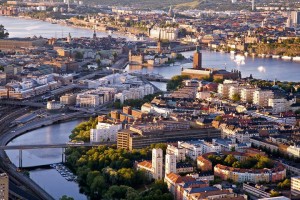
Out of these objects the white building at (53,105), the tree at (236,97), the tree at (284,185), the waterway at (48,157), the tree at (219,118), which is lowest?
the waterway at (48,157)

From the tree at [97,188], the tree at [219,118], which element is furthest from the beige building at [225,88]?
the tree at [97,188]

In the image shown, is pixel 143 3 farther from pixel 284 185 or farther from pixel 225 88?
pixel 284 185

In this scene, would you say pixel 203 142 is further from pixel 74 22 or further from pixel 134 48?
pixel 74 22

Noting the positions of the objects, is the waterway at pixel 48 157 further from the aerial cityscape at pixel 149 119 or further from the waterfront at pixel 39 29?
the waterfront at pixel 39 29

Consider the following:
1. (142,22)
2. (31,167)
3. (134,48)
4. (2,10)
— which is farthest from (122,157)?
(2,10)

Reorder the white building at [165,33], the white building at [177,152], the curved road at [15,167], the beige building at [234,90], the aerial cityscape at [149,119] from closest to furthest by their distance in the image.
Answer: the curved road at [15,167] < the aerial cityscape at [149,119] < the white building at [177,152] < the beige building at [234,90] < the white building at [165,33]
